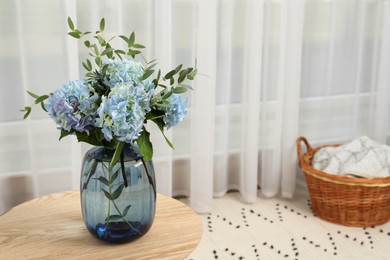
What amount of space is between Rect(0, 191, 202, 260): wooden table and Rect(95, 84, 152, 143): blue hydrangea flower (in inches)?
12.0

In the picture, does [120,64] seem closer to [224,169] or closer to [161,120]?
[161,120]

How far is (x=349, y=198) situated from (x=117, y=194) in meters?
1.34

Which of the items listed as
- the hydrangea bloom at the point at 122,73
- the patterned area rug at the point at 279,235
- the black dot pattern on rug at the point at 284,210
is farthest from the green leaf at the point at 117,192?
the black dot pattern on rug at the point at 284,210

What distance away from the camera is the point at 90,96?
4.39 ft

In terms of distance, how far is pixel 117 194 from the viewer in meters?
1.37

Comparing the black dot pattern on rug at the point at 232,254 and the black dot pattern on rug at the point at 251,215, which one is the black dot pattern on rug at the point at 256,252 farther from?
the black dot pattern on rug at the point at 251,215

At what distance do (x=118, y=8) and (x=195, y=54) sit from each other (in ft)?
1.30

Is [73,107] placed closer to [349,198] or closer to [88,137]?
[88,137]

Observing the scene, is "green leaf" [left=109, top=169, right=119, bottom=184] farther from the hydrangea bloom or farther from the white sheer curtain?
the white sheer curtain

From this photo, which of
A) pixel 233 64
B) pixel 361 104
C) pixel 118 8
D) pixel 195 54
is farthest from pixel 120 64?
pixel 361 104

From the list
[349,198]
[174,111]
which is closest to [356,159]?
[349,198]

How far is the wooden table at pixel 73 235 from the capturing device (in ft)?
4.57

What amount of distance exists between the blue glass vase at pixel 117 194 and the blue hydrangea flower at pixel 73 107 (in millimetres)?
120

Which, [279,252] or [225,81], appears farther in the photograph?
[225,81]
